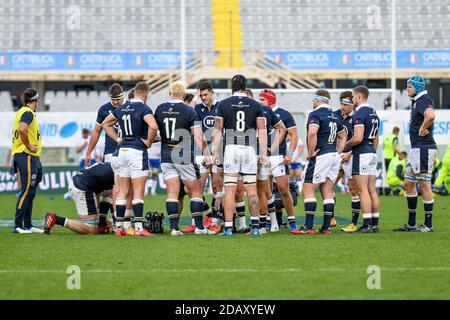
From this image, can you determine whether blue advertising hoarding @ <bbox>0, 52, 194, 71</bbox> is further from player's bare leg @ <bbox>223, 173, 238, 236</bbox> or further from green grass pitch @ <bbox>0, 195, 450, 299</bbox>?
player's bare leg @ <bbox>223, 173, 238, 236</bbox>

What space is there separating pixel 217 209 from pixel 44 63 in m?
22.7

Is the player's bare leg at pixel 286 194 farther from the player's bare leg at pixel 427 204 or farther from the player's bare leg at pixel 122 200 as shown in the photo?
the player's bare leg at pixel 122 200

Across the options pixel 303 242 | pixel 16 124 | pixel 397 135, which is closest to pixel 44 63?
pixel 397 135

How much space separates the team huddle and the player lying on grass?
0.01 meters

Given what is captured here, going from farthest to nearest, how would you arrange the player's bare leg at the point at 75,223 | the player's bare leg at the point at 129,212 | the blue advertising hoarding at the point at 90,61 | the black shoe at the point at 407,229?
the blue advertising hoarding at the point at 90,61 → the black shoe at the point at 407,229 → the player's bare leg at the point at 129,212 → the player's bare leg at the point at 75,223

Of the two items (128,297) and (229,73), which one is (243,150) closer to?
(128,297)

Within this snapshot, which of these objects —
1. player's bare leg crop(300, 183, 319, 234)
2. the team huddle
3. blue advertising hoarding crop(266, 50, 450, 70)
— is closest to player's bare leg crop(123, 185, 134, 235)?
the team huddle

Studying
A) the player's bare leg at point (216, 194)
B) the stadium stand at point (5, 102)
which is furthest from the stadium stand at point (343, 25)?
the player's bare leg at point (216, 194)

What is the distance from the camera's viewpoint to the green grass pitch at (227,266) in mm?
8133

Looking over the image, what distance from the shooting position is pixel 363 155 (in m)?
14.0

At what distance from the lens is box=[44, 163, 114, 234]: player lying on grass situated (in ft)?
44.7

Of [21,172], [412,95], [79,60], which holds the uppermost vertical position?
[79,60]

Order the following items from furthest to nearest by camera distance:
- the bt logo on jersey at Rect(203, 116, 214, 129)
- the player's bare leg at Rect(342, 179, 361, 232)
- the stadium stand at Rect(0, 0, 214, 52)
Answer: the stadium stand at Rect(0, 0, 214, 52)
the bt logo on jersey at Rect(203, 116, 214, 129)
the player's bare leg at Rect(342, 179, 361, 232)

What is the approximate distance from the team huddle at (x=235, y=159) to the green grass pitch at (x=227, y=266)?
548mm
